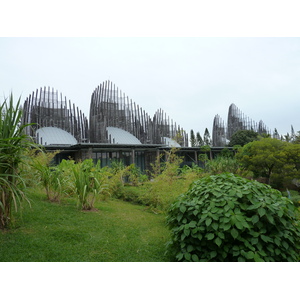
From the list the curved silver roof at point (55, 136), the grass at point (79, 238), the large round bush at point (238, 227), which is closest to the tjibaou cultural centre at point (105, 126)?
the curved silver roof at point (55, 136)

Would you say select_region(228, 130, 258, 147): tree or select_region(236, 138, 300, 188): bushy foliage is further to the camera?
select_region(228, 130, 258, 147): tree

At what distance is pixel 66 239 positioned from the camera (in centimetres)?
322

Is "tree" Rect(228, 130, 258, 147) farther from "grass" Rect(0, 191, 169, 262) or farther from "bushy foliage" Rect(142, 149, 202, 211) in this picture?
"grass" Rect(0, 191, 169, 262)

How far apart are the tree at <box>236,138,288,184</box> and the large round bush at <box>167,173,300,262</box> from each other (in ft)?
36.6

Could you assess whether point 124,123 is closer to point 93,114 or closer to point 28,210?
point 93,114

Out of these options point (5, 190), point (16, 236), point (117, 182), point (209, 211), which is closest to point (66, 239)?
point (16, 236)

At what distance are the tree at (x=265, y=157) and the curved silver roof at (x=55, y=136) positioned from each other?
43.2 ft

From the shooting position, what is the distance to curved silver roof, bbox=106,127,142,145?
20670mm

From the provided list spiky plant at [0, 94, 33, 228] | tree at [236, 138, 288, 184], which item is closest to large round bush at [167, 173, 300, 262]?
spiky plant at [0, 94, 33, 228]

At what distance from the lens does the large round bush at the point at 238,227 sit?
2.24m

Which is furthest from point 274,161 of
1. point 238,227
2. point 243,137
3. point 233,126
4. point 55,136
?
point 233,126

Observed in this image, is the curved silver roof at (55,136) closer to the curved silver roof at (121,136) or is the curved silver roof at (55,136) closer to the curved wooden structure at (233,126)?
the curved silver roof at (121,136)

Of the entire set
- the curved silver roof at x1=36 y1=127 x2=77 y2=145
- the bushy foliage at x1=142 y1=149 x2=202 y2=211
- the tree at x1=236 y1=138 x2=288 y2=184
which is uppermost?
the curved silver roof at x1=36 y1=127 x2=77 y2=145

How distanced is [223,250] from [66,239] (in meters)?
2.03
